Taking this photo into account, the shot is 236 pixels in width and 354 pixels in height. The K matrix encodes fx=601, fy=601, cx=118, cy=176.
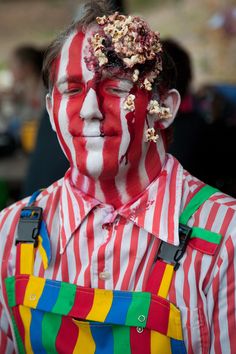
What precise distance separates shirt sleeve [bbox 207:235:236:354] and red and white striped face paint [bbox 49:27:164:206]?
0.26m

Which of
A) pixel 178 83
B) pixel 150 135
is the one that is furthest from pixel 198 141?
pixel 150 135

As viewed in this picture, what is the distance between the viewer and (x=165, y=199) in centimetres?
138

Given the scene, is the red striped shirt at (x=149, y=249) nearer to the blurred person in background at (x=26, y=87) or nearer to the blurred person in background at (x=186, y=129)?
the blurred person in background at (x=186, y=129)

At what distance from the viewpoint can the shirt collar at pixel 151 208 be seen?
135cm

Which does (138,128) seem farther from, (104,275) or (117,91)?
(104,275)

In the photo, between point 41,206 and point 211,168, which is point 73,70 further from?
point 211,168

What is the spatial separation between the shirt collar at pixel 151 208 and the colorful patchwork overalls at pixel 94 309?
26 millimetres

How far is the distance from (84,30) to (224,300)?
2.20 ft

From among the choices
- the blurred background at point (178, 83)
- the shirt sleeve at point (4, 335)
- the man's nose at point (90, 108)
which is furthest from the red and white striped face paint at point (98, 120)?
the shirt sleeve at point (4, 335)

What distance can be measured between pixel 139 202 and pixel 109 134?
0.58 feet

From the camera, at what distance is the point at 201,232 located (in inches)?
52.1

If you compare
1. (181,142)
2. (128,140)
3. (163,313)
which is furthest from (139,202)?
(181,142)

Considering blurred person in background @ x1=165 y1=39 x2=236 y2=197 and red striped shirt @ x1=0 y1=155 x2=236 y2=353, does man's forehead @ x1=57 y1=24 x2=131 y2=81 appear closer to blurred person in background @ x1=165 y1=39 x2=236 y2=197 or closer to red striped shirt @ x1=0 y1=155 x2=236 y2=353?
red striped shirt @ x1=0 y1=155 x2=236 y2=353

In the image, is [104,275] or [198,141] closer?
[104,275]
